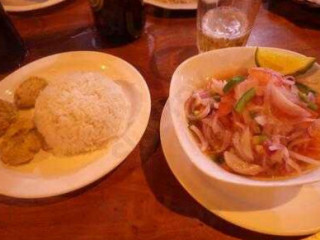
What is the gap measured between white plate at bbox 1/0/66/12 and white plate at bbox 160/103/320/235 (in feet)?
2.91

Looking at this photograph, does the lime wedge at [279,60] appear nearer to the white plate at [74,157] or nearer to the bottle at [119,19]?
the white plate at [74,157]

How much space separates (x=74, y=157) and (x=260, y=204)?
46cm

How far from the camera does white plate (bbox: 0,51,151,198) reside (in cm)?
71

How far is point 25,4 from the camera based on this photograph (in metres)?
1.24

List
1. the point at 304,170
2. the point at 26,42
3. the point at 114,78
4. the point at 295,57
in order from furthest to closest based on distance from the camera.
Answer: the point at 26,42 < the point at 114,78 < the point at 295,57 < the point at 304,170

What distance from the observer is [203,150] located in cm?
69

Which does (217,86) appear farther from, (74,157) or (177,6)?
(177,6)

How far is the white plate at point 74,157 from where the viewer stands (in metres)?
0.71

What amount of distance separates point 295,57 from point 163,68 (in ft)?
1.38

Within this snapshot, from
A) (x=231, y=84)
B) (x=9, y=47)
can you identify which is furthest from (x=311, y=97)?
(x=9, y=47)

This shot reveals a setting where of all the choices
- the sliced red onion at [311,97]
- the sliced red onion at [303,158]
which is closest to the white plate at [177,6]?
the sliced red onion at [311,97]

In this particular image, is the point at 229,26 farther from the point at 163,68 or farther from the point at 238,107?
the point at 238,107

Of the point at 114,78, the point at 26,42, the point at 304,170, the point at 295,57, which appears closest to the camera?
the point at 304,170

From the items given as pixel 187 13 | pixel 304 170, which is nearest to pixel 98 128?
pixel 304 170
